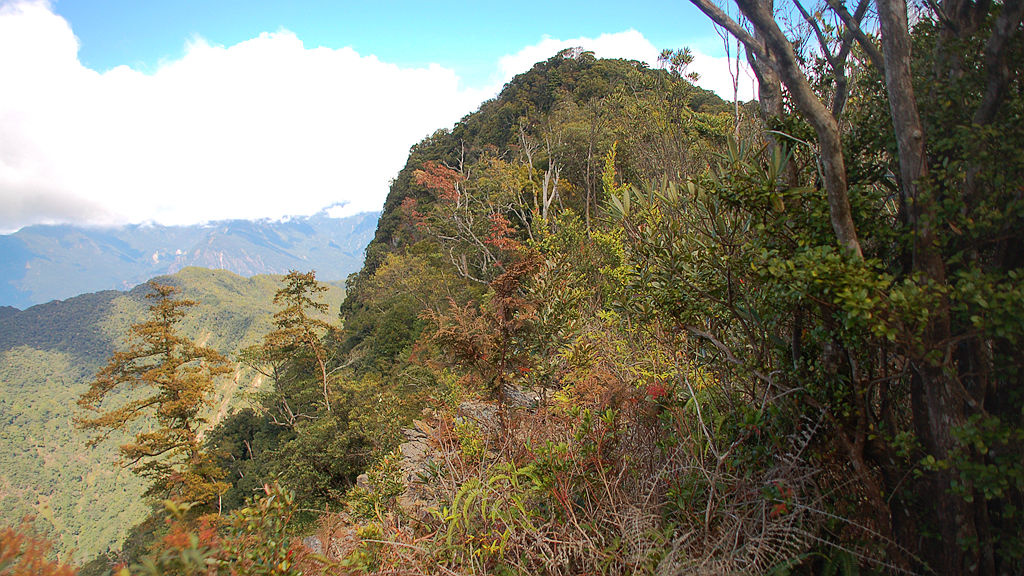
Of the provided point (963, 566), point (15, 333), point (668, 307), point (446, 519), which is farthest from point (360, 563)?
point (15, 333)

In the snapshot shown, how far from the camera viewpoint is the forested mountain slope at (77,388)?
135 feet

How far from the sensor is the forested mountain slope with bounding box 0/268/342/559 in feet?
135

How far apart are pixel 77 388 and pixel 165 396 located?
234 ft

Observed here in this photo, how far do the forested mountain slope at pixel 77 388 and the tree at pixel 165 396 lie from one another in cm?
834

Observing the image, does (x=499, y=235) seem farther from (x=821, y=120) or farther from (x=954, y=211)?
(x=954, y=211)

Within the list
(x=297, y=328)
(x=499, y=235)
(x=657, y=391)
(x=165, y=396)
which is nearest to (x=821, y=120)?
(x=657, y=391)

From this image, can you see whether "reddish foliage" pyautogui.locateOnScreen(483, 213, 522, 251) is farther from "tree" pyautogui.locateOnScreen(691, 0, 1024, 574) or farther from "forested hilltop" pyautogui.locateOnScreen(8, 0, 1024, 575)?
"tree" pyautogui.locateOnScreen(691, 0, 1024, 574)

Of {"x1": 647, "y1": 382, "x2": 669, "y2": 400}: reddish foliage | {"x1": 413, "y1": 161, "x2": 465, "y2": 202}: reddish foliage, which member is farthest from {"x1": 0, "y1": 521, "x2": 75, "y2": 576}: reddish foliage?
{"x1": 413, "y1": 161, "x2": 465, "y2": 202}: reddish foliage

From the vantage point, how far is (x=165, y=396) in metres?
12.5

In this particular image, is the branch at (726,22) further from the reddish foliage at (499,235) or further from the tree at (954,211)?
the reddish foliage at (499,235)

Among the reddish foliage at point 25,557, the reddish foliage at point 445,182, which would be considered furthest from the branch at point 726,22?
the reddish foliage at point 445,182

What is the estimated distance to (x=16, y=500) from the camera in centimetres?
3994

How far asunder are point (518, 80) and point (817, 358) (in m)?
42.4

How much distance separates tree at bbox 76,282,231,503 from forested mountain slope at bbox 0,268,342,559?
8.34 meters
